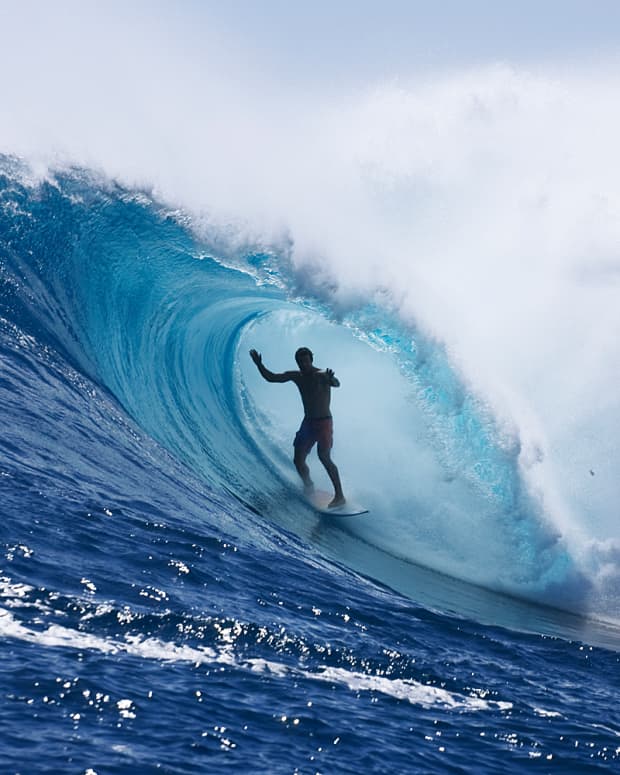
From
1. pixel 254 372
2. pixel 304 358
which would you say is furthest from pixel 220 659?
pixel 254 372

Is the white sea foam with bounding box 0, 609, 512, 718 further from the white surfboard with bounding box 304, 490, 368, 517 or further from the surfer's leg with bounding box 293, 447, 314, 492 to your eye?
the surfer's leg with bounding box 293, 447, 314, 492

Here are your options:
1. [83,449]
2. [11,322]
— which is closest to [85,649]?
[83,449]

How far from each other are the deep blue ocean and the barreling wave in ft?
0.11

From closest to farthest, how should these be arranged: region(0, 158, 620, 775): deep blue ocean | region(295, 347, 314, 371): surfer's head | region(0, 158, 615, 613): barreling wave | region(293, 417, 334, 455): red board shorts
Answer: region(0, 158, 620, 775): deep blue ocean, region(0, 158, 615, 613): barreling wave, region(295, 347, 314, 371): surfer's head, region(293, 417, 334, 455): red board shorts

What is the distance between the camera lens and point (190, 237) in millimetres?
11945

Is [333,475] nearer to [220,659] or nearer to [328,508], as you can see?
[328,508]

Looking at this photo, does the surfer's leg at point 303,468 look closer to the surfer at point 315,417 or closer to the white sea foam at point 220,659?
the surfer at point 315,417

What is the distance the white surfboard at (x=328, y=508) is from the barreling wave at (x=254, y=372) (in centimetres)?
18

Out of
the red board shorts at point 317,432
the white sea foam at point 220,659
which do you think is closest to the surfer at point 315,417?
the red board shorts at point 317,432

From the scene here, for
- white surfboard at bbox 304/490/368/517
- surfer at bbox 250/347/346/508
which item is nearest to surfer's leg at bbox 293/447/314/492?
surfer at bbox 250/347/346/508

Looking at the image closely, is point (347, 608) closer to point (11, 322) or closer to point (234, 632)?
point (234, 632)

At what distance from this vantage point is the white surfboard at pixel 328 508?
32.9 ft

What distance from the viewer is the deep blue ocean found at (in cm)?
411

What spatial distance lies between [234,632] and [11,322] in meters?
5.52
